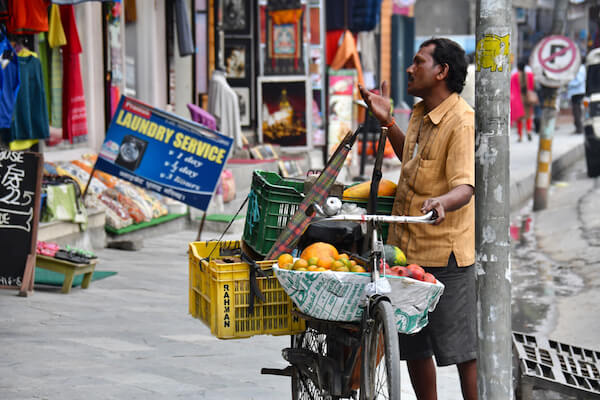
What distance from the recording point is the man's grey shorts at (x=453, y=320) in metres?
4.01

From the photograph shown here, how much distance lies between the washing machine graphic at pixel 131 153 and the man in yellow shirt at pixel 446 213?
19.8 ft

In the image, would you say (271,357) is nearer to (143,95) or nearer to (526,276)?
(526,276)

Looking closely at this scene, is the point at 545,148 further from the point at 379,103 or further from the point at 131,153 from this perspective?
the point at 379,103

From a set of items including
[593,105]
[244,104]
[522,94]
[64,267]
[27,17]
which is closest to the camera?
[64,267]

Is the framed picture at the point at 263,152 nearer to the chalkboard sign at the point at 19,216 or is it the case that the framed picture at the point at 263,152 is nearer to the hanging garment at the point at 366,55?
the hanging garment at the point at 366,55

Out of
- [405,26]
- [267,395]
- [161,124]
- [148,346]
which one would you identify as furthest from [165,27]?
[405,26]

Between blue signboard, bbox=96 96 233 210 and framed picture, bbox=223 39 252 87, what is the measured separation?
1055 cm

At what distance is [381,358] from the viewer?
3.59 metres

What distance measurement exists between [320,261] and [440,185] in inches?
28.8

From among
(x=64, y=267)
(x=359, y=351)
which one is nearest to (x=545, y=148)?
(x=64, y=267)

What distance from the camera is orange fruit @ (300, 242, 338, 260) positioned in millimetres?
3643

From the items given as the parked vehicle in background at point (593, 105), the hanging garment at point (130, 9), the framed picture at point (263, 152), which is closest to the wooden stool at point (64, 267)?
the hanging garment at point (130, 9)

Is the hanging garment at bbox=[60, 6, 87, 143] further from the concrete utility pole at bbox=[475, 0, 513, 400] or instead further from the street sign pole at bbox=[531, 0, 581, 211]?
the concrete utility pole at bbox=[475, 0, 513, 400]

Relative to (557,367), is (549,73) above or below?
above
